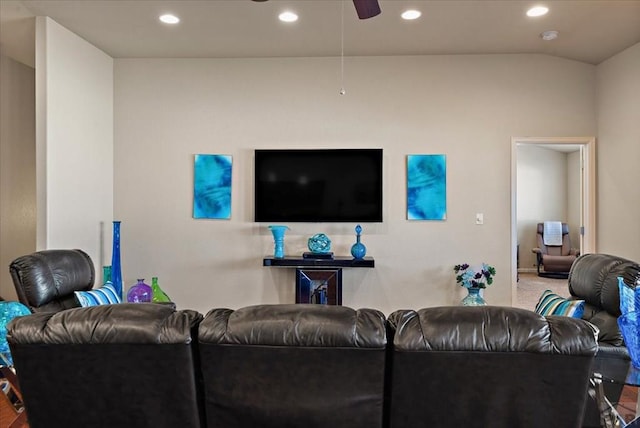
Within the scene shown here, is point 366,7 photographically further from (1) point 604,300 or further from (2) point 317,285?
(2) point 317,285

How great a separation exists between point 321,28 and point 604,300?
3.20 metres

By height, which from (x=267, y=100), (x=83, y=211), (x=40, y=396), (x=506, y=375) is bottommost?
(x=40, y=396)

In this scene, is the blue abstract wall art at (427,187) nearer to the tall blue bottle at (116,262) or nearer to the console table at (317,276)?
the console table at (317,276)

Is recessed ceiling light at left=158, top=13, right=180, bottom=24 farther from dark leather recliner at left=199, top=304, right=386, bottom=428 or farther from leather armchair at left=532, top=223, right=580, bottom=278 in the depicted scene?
leather armchair at left=532, top=223, right=580, bottom=278

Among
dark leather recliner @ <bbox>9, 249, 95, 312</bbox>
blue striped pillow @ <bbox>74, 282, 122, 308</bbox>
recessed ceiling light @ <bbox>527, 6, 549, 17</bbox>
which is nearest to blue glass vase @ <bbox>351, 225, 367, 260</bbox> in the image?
blue striped pillow @ <bbox>74, 282, 122, 308</bbox>

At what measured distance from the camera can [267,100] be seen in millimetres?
4836

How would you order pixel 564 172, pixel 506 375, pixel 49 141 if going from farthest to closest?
pixel 564 172 → pixel 49 141 → pixel 506 375

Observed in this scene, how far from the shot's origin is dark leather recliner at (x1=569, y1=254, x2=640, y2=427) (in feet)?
6.60

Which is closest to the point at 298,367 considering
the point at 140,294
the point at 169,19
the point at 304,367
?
the point at 304,367

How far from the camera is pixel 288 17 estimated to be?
150 inches

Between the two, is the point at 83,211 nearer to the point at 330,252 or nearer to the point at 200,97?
Result: the point at 200,97

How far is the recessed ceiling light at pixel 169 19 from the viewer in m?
3.81

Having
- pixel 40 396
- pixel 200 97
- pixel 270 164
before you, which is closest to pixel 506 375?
pixel 40 396

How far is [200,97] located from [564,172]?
799cm
